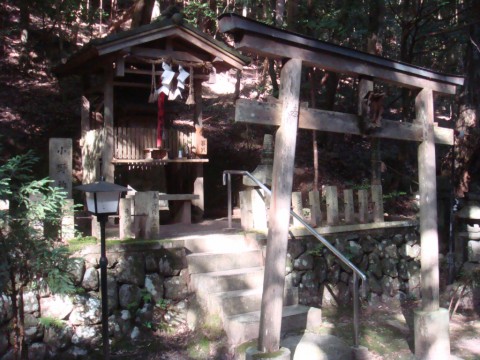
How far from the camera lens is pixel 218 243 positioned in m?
6.94

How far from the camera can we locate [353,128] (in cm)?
558

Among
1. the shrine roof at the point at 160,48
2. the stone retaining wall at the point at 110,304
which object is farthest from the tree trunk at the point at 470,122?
the stone retaining wall at the point at 110,304

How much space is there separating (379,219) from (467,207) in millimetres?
1710

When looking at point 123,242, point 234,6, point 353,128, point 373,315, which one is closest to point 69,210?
point 123,242

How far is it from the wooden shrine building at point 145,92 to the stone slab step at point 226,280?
3008 mm

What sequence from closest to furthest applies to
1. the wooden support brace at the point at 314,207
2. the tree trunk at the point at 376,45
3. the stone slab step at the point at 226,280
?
the stone slab step at the point at 226,280, the wooden support brace at the point at 314,207, the tree trunk at the point at 376,45

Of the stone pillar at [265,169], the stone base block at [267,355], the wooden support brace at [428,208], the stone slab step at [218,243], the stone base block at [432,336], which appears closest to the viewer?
the stone base block at [267,355]

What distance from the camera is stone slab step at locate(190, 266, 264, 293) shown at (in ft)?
20.2

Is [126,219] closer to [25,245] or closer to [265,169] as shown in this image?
[25,245]

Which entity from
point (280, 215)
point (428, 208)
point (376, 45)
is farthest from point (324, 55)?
point (376, 45)

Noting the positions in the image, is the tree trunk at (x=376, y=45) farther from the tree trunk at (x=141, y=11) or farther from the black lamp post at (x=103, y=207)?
the black lamp post at (x=103, y=207)

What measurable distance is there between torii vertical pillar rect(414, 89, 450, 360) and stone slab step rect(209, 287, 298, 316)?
6.88 feet

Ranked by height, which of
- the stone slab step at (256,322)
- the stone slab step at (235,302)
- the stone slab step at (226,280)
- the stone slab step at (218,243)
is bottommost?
the stone slab step at (256,322)

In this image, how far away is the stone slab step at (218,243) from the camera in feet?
22.1
